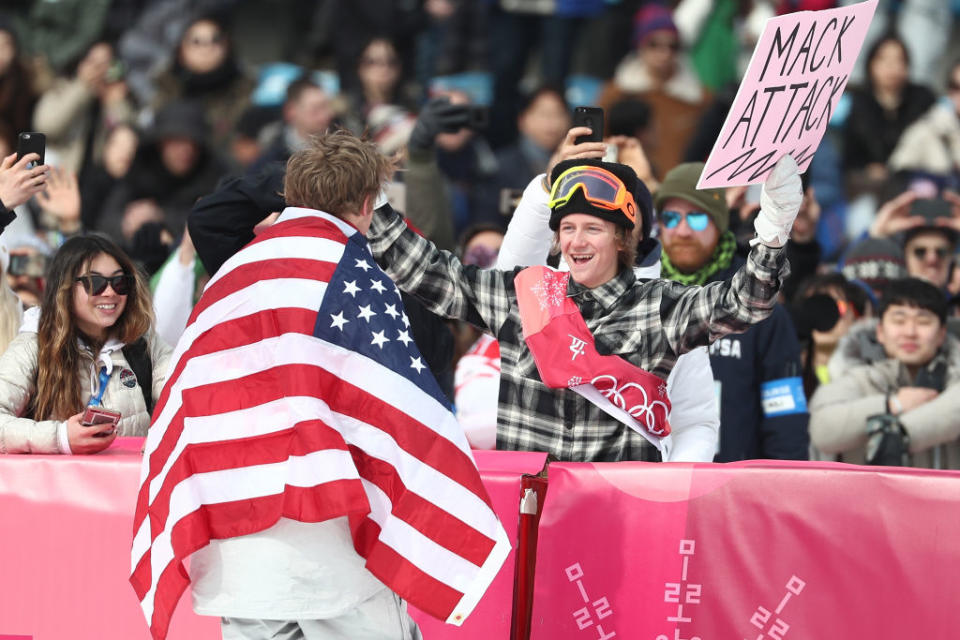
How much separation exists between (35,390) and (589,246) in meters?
2.09

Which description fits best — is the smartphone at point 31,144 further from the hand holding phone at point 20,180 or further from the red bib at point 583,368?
the red bib at point 583,368

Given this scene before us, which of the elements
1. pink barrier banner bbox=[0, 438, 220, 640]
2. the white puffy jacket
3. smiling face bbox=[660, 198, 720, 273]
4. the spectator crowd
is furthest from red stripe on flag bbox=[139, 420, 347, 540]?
smiling face bbox=[660, 198, 720, 273]

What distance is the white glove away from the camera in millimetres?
4434

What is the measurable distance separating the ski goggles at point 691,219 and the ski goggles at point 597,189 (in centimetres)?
159

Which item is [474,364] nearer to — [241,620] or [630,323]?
[630,323]

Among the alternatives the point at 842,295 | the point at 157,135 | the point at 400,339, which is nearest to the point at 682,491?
the point at 400,339

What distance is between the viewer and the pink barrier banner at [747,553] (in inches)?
179

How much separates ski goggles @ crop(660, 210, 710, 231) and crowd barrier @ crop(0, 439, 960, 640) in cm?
195

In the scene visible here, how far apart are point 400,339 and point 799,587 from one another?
1.49 m

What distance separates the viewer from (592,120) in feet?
17.8

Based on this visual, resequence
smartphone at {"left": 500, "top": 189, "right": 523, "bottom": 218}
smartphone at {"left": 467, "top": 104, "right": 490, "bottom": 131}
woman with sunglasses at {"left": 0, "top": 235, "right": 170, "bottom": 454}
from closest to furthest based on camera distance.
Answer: woman with sunglasses at {"left": 0, "top": 235, "right": 170, "bottom": 454} < smartphone at {"left": 500, "top": 189, "right": 523, "bottom": 218} < smartphone at {"left": 467, "top": 104, "right": 490, "bottom": 131}

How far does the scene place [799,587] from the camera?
459cm

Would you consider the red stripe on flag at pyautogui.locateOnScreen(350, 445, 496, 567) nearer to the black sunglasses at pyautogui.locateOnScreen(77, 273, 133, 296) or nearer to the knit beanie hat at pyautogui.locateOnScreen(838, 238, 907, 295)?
the black sunglasses at pyautogui.locateOnScreen(77, 273, 133, 296)

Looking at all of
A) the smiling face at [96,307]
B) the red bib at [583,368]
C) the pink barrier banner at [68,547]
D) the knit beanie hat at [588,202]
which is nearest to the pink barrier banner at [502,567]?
the red bib at [583,368]
